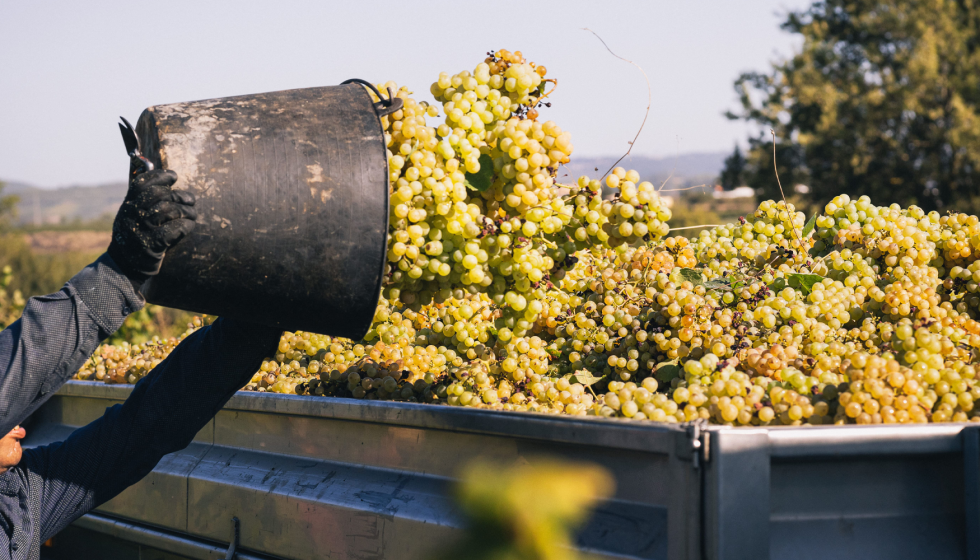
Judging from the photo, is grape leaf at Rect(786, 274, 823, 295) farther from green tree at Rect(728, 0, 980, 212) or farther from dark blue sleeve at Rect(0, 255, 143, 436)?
green tree at Rect(728, 0, 980, 212)

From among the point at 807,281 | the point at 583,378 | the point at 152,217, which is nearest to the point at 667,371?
the point at 583,378

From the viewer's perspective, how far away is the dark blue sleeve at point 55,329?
4.94 ft

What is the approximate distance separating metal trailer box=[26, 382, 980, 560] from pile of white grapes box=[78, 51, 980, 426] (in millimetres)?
168

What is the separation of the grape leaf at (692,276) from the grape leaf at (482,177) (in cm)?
99

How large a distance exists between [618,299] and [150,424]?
159 cm

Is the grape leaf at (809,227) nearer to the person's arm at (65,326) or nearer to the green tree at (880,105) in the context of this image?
the person's arm at (65,326)

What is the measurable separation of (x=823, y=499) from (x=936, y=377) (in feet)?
1.51

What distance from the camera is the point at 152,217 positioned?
1.38 meters

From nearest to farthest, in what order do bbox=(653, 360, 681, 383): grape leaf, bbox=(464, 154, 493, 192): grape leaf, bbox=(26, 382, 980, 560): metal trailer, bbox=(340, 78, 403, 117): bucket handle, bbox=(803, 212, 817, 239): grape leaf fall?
1. bbox=(26, 382, 980, 560): metal trailer
2. bbox=(340, 78, 403, 117): bucket handle
3. bbox=(464, 154, 493, 192): grape leaf
4. bbox=(653, 360, 681, 383): grape leaf
5. bbox=(803, 212, 817, 239): grape leaf

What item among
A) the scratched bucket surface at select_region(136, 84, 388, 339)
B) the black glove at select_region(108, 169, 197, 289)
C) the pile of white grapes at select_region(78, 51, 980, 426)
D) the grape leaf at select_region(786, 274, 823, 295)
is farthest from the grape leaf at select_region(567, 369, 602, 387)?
the black glove at select_region(108, 169, 197, 289)

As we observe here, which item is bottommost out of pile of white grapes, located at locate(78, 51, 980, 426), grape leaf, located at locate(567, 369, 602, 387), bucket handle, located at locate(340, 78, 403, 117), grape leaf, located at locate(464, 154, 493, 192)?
grape leaf, located at locate(567, 369, 602, 387)

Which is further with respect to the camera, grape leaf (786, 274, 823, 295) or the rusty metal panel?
grape leaf (786, 274, 823, 295)

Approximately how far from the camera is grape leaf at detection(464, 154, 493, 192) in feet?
5.68

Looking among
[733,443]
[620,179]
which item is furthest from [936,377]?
[620,179]
